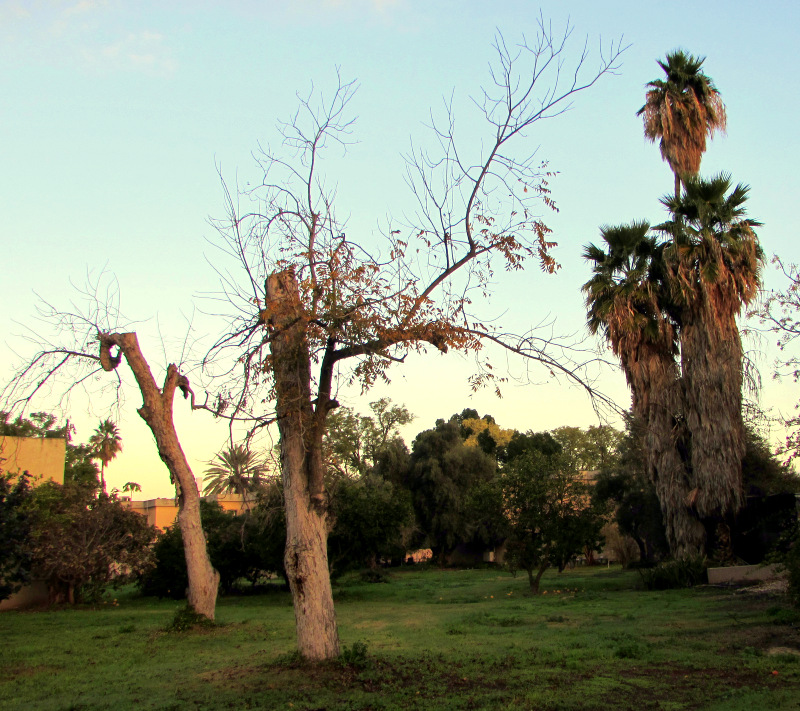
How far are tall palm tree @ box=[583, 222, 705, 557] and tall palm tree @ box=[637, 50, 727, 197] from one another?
310 cm

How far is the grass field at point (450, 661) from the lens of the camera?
7230mm

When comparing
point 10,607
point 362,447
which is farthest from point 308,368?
point 362,447

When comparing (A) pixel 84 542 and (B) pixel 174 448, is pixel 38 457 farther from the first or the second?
(B) pixel 174 448

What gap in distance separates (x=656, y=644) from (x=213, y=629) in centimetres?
887

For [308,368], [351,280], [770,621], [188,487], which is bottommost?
[770,621]

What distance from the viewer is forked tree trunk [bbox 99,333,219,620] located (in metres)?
13.9

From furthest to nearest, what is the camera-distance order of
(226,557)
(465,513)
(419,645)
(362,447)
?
(362,447) → (465,513) → (226,557) → (419,645)

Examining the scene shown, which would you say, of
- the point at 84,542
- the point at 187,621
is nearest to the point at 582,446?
the point at 84,542

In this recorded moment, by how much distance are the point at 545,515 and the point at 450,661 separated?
42.3ft

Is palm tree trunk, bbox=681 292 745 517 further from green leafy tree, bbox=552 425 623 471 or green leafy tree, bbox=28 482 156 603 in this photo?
green leafy tree, bbox=552 425 623 471

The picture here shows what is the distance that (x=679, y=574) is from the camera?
66.2 feet

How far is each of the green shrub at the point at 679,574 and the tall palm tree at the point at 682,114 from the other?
12162 millimetres

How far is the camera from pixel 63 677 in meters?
9.28

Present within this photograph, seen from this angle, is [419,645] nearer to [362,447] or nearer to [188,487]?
[188,487]
